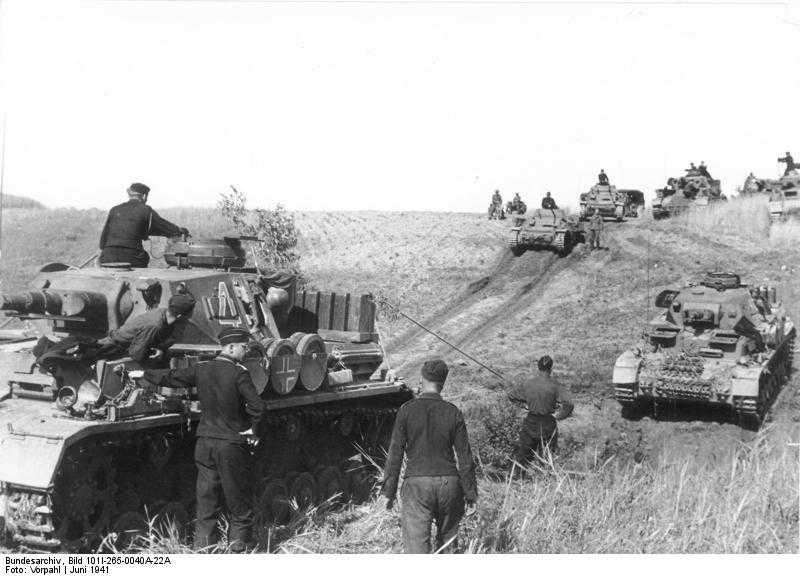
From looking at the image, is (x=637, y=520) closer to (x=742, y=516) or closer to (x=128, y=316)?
(x=742, y=516)

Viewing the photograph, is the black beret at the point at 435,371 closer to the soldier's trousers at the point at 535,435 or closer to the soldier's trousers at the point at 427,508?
the soldier's trousers at the point at 427,508

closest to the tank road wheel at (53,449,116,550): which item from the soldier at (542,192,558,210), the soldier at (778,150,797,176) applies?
the soldier at (542,192,558,210)

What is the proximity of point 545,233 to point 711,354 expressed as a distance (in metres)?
14.4

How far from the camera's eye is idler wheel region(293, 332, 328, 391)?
29.2 ft

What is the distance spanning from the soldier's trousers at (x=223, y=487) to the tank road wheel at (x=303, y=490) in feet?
5.92

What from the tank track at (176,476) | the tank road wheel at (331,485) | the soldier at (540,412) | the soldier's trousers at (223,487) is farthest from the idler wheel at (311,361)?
the soldier at (540,412)

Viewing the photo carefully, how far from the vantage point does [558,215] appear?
28828 mm

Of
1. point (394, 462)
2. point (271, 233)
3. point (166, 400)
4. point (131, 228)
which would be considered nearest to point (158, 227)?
point (131, 228)

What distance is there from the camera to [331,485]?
955 centimetres

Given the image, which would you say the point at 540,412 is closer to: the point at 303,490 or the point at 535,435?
the point at 535,435

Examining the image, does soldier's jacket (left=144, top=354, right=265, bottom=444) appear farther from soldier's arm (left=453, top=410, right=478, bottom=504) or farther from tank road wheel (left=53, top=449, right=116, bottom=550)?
soldier's arm (left=453, top=410, right=478, bottom=504)

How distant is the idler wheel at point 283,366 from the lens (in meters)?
8.41

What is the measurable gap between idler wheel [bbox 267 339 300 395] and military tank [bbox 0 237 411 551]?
0.01 meters

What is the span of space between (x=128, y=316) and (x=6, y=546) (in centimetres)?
222
